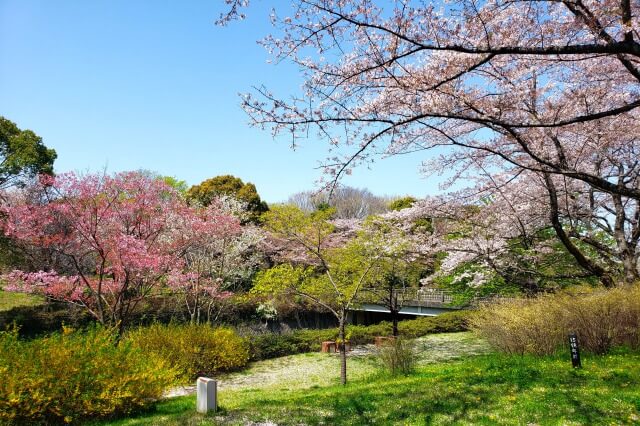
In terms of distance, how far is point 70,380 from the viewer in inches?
246

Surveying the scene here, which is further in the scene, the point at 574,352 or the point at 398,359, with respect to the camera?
the point at 398,359

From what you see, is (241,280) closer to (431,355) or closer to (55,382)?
(431,355)

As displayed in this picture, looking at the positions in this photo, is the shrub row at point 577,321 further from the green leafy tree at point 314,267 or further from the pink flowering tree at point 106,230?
the pink flowering tree at point 106,230

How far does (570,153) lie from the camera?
8.99 m

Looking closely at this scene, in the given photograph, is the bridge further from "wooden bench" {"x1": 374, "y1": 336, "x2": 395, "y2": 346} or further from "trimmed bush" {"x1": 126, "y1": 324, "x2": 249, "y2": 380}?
"trimmed bush" {"x1": 126, "y1": 324, "x2": 249, "y2": 380}

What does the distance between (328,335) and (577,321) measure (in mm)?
10355

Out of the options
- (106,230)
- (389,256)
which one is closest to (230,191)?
(106,230)

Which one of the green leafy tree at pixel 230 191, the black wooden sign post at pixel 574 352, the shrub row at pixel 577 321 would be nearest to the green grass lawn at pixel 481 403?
the black wooden sign post at pixel 574 352

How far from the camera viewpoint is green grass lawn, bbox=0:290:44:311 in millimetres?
17925

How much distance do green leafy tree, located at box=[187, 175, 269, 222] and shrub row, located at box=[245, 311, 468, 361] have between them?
12.6 metres

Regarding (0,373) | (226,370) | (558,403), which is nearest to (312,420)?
(558,403)

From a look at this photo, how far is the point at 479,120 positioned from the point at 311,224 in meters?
7.42

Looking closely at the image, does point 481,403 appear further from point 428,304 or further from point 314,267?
point 428,304

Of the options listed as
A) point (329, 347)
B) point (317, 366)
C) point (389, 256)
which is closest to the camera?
point (317, 366)
